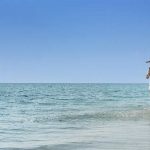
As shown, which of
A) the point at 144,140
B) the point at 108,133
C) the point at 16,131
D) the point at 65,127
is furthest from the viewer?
the point at 65,127

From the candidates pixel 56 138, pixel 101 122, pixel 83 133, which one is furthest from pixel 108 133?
pixel 101 122

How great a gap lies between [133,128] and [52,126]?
3869 mm

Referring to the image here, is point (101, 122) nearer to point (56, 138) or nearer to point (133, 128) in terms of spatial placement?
point (133, 128)

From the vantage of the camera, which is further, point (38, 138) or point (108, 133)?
point (108, 133)

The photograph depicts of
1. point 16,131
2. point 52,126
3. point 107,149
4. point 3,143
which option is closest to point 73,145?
point 107,149

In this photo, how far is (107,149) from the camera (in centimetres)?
1393

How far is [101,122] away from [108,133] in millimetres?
5392

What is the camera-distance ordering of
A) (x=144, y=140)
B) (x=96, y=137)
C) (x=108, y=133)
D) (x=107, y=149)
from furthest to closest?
1. (x=108, y=133)
2. (x=96, y=137)
3. (x=144, y=140)
4. (x=107, y=149)

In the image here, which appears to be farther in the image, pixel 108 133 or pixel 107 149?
pixel 108 133

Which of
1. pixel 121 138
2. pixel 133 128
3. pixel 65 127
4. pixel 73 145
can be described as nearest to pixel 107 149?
pixel 73 145

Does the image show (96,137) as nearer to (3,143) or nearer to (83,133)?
(83,133)

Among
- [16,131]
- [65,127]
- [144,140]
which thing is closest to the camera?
[144,140]

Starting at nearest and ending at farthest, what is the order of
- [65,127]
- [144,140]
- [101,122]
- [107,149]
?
1. [107,149]
2. [144,140]
3. [65,127]
4. [101,122]

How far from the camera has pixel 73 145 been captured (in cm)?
1480
